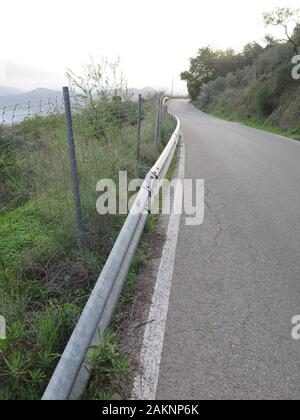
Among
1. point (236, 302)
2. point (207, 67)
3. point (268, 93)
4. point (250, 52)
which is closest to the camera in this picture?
point (236, 302)

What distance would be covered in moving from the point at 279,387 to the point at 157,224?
295 centimetres

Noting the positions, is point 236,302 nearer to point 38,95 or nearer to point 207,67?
point 38,95

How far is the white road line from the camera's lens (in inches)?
95.7

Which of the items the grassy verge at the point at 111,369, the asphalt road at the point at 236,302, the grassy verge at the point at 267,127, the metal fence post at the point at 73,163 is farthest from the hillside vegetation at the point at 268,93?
A: the grassy verge at the point at 111,369

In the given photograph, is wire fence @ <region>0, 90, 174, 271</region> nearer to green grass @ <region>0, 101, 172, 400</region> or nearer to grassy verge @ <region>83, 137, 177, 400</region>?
green grass @ <region>0, 101, 172, 400</region>

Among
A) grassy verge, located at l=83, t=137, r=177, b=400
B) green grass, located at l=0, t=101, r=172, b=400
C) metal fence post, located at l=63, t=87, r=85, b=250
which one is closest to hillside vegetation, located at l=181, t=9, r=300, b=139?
green grass, located at l=0, t=101, r=172, b=400

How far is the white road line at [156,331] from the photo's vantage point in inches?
95.7

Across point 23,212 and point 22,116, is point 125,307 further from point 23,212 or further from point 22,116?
point 23,212

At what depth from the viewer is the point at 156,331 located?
9.64 feet

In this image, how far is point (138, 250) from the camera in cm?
423

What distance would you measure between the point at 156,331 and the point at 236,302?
0.84m

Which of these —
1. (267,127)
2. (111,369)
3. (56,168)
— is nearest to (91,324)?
(111,369)

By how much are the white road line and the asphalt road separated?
1.9 inches
